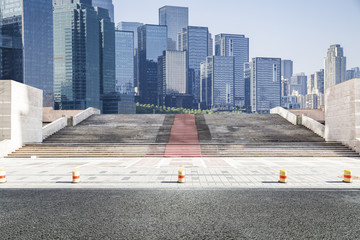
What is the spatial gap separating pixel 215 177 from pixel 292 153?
42.4ft

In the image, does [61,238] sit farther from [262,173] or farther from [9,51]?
[9,51]

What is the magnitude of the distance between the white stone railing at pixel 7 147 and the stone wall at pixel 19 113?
0.38 meters

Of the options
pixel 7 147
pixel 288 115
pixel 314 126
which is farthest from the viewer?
pixel 288 115

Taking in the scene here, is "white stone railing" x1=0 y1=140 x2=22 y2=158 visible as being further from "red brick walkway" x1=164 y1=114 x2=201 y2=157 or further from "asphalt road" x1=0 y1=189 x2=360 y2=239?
"asphalt road" x1=0 y1=189 x2=360 y2=239

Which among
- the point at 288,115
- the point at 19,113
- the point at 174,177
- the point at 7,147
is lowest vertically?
the point at 174,177

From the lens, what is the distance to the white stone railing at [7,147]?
85.5ft

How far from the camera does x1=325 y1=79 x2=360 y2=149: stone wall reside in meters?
27.2

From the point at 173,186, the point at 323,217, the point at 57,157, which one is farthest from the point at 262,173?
the point at 57,157

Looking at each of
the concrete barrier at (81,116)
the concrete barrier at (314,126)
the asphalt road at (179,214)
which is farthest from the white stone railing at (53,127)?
the concrete barrier at (314,126)

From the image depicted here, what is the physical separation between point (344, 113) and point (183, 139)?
1567 cm

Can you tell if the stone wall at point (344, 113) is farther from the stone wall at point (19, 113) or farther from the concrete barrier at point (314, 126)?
the stone wall at point (19, 113)

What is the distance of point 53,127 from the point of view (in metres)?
34.4

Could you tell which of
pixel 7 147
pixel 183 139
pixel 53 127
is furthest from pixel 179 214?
pixel 53 127

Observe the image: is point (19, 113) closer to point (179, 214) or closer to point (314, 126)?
point (179, 214)
